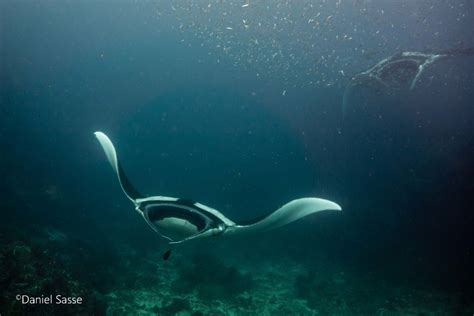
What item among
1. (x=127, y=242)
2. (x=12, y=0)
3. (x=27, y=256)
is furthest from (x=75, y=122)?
(x=27, y=256)

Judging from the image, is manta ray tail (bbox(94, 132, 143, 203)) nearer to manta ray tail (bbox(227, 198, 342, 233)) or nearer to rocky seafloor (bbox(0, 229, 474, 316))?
manta ray tail (bbox(227, 198, 342, 233))

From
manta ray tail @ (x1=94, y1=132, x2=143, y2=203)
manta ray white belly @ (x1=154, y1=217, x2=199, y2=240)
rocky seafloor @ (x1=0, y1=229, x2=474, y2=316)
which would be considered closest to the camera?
manta ray white belly @ (x1=154, y1=217, x2=199, y2=240)

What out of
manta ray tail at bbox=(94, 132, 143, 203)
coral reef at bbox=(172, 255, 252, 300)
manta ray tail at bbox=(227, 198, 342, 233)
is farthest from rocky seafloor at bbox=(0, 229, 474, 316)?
manta ray tail at bbox=(227, 198, 342, 233)

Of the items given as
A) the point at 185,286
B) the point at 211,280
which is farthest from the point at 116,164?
the point at 211,280

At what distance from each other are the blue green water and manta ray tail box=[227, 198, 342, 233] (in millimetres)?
4822

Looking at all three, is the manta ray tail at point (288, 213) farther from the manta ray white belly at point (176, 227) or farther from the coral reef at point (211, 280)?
the coral reef at point (211, 280)

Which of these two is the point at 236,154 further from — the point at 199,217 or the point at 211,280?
the point at 199,217

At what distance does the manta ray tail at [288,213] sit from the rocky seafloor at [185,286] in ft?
15.5

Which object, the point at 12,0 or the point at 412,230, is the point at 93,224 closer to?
the point at 412,230

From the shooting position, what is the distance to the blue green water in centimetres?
1012

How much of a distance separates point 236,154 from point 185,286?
146ft

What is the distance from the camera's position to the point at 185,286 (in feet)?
32.6

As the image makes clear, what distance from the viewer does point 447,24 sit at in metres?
17.9

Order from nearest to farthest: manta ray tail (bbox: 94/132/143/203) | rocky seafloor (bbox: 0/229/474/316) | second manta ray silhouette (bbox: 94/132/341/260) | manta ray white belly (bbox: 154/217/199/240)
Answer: second manta ray silhouette (bbox: 94/132/341/260) < manta ray white belly (bbox: 154/217/199/240) < manta ray tail (bbox: 94/132/143/203) < rocky seafloor (bbox: 0/229/474/316)
